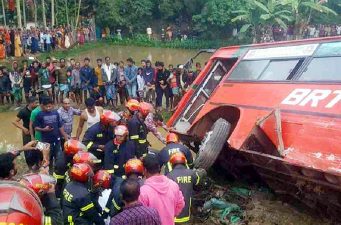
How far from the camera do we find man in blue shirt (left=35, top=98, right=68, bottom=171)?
6.67 metres

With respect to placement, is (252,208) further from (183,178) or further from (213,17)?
(213,17)

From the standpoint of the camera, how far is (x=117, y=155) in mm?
5375

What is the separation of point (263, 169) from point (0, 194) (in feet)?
12.7

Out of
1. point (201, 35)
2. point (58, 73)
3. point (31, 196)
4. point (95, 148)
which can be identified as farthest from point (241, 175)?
point (201, 35)

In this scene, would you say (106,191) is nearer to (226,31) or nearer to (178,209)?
(178,209)

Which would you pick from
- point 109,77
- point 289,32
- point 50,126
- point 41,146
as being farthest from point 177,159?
point 289,32

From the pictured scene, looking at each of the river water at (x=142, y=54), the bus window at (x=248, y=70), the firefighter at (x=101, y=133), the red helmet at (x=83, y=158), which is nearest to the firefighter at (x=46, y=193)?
the red helmet at (x=83, y=158)

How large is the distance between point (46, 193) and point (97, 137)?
7.07 ft

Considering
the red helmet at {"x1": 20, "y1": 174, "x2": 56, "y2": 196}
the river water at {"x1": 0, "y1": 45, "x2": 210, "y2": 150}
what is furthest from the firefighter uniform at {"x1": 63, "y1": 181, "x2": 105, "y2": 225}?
the river water at {"x1": 0, "y1": 45, "x2": 210, "y2": 150}

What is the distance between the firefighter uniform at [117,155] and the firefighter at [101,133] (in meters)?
0.51

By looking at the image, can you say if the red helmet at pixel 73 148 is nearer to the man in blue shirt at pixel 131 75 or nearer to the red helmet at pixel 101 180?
the red helmet at pixel 101 180

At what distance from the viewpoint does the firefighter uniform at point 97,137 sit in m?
5.92

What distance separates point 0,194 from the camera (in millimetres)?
2801

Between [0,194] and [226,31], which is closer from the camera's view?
[0,194]
